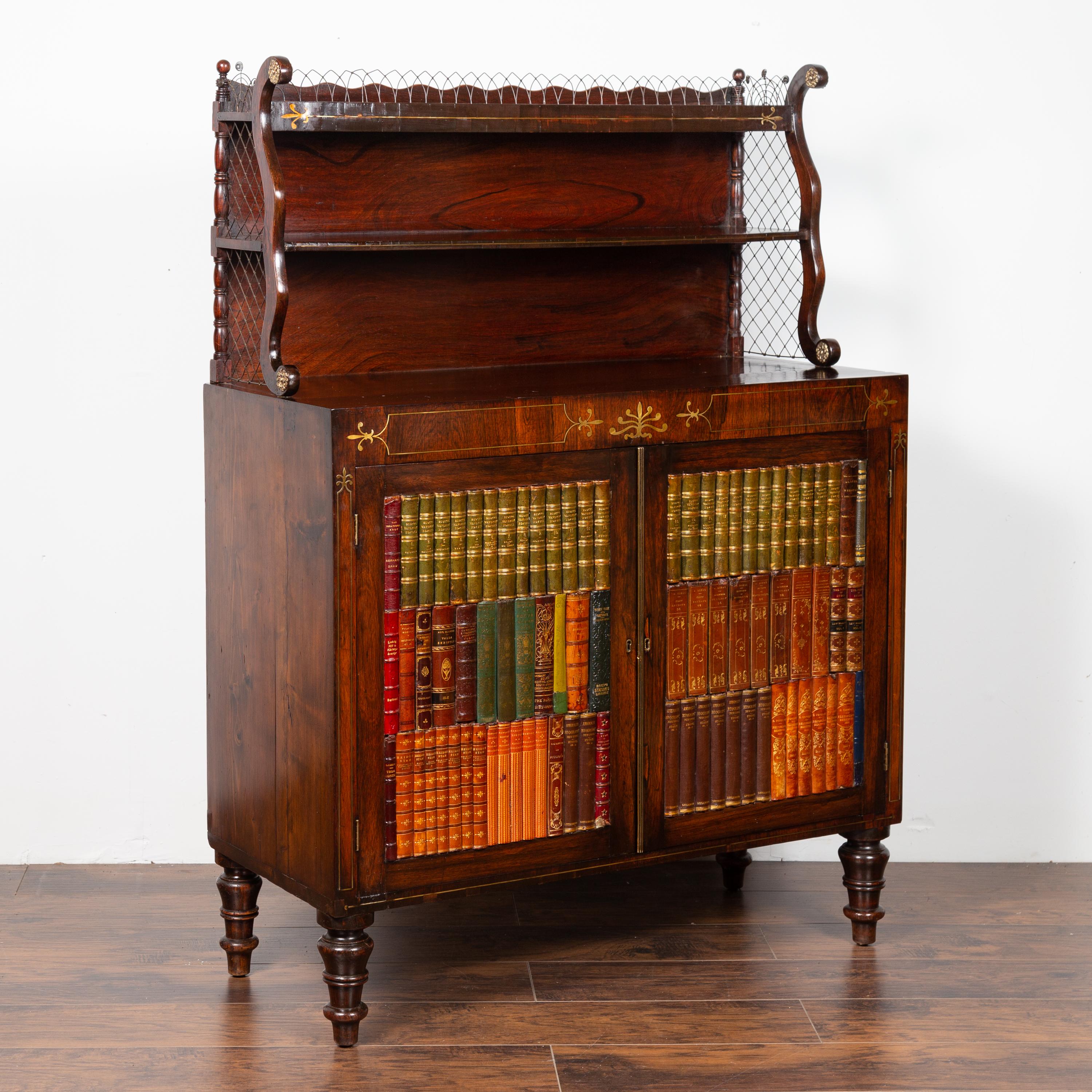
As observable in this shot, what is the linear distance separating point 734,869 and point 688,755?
0.71 metres

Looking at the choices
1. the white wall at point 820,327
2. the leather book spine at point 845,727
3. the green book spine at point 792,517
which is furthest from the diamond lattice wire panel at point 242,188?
the leather book spine at point 845,727

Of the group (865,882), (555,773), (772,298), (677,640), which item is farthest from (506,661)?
(772,298)

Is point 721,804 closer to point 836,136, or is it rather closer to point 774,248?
point 774,248

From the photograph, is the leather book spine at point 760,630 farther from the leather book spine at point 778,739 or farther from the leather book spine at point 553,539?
the leather book spine at point 553,539

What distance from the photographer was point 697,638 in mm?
3430

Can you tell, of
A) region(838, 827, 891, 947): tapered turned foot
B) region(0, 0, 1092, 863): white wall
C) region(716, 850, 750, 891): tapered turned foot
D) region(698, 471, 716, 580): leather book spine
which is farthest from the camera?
region(716, 850, 750, 891): tapered turned foot

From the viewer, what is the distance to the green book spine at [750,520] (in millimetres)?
3439

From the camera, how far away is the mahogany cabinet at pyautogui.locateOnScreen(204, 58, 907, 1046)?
3109mm

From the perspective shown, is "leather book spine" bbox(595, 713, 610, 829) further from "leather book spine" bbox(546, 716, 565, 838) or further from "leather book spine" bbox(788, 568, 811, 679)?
"leather book spine" bbox(788, 568, 811, 679)

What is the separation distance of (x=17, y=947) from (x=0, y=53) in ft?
6.60

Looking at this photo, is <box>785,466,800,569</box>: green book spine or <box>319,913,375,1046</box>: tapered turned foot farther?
<box>785,466,800,569</box>: green book spine

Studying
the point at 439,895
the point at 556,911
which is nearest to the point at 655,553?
the point at 439,895

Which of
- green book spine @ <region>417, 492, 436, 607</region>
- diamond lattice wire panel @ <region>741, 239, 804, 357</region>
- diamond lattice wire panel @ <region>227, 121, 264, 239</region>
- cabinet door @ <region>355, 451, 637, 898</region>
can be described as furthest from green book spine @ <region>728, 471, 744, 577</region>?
diamond lattice wire panel @ <region>227, 121, 264, 239</region>

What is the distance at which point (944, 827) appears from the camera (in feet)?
14.3
